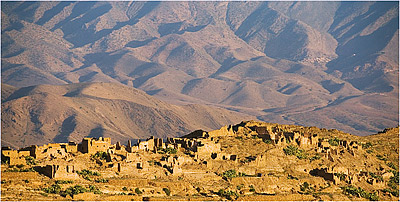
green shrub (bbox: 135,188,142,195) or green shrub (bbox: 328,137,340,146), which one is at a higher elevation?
green shrub (bbox: 328,137,340,146)

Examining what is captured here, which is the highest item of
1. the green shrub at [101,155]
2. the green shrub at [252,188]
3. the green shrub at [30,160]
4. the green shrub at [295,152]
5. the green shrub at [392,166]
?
the green shrub at [295,152]

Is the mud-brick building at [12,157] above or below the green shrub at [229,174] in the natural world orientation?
above

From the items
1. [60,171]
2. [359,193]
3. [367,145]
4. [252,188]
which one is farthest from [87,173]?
[367,145]

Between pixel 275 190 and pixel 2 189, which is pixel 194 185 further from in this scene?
pixel 2 189

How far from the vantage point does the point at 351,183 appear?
83.4 meters

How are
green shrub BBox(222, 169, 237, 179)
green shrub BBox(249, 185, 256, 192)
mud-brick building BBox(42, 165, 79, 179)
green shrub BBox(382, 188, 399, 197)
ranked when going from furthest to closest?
1. green shrub BBox(382, 188, 399, 197)
2. green shrub BBox(222, 169, 237, 179)
3. green shrub BBox(249, 185, 256, 192)
4. mud-brick building BBox(42, 165, 79, 179)

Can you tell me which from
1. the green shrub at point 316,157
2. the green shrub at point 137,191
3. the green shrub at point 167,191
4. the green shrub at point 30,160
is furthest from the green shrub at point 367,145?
the green shrub at point 30,160

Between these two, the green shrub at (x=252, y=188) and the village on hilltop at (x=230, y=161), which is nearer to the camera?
the village on hilltop at (x=230, y=161)

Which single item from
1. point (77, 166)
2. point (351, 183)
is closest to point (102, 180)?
point (77, 166)

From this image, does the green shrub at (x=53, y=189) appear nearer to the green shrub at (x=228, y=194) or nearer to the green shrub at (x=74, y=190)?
the green shrub at (x=74, y=190)

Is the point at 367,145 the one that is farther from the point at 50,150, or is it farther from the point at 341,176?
the point at 50,150

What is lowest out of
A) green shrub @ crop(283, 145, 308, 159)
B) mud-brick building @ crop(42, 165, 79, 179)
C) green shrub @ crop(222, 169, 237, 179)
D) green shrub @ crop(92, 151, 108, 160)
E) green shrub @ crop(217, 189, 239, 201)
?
green shrub @ crop(217, 189, 239, 201)

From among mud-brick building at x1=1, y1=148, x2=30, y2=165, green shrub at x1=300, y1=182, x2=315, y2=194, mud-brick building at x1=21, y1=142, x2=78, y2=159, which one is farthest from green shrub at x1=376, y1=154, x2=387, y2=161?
mud-brick building at x1=1, y1=148, x2=30, y2=165

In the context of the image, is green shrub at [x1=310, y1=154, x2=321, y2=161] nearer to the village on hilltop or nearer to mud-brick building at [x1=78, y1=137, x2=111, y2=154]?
the village on hilltop
